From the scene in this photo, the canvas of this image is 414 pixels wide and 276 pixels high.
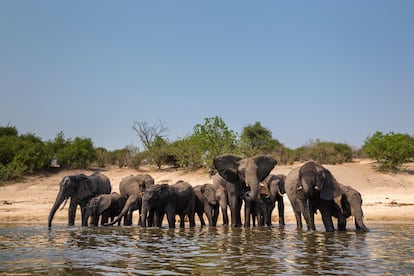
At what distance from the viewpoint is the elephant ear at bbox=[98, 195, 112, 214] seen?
69.5 ft

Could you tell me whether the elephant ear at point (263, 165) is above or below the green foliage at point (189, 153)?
below

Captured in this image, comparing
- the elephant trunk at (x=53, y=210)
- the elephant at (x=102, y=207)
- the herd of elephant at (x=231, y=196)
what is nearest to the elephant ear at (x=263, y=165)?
the herd of elephant at (x=231, y=196)

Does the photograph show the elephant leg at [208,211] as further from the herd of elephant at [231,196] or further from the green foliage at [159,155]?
the green foliage at [159,155]

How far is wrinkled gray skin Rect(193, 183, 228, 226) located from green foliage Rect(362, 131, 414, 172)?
20104 mm

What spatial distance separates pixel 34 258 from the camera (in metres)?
10.5

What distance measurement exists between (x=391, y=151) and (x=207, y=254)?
3102 cm

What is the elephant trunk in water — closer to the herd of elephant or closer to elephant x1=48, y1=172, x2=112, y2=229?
the herd of elephant

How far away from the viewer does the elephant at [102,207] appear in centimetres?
2109

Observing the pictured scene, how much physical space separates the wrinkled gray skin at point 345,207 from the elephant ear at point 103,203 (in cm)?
847

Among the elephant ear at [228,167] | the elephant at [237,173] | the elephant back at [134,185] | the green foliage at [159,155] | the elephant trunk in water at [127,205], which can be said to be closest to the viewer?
the elephant at [237,173]

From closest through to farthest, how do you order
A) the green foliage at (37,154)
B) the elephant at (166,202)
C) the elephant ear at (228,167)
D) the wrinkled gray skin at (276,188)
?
the elephant at (166,202) → the elephant ear at (228,167) → the wrinkled gray skin at (276,188) → the green foliage at (37,154)

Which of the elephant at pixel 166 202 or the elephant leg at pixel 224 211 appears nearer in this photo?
the elephant at pixel 166 202

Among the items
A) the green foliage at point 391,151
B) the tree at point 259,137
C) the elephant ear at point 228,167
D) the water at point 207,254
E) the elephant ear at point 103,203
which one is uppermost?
the tree at point 259,137

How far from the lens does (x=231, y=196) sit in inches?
814
